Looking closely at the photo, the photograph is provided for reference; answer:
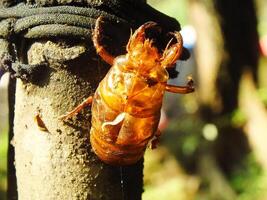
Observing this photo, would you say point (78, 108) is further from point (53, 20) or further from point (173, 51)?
point (173, 51)

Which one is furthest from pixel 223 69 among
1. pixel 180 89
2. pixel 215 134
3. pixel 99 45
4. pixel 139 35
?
pixel 99 45

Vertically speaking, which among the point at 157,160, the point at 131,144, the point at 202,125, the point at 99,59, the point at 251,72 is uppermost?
the point at 99,59

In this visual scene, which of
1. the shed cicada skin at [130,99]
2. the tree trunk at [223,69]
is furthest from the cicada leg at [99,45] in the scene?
the tree trunk at [223,69]

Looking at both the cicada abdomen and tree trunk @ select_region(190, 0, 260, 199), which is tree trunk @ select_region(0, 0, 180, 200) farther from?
tree trunk @ select_region(190, 0, 260, 199)

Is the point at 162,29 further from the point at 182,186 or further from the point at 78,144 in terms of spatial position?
the point at 182,186

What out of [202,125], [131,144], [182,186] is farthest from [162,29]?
[182,186]

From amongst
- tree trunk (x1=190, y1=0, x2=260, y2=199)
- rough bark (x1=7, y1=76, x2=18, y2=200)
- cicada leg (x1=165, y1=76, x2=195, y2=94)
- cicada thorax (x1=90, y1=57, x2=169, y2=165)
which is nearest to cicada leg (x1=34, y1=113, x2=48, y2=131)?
cicada thorax (x1=90, y1=57, x2=169, y2=165)
